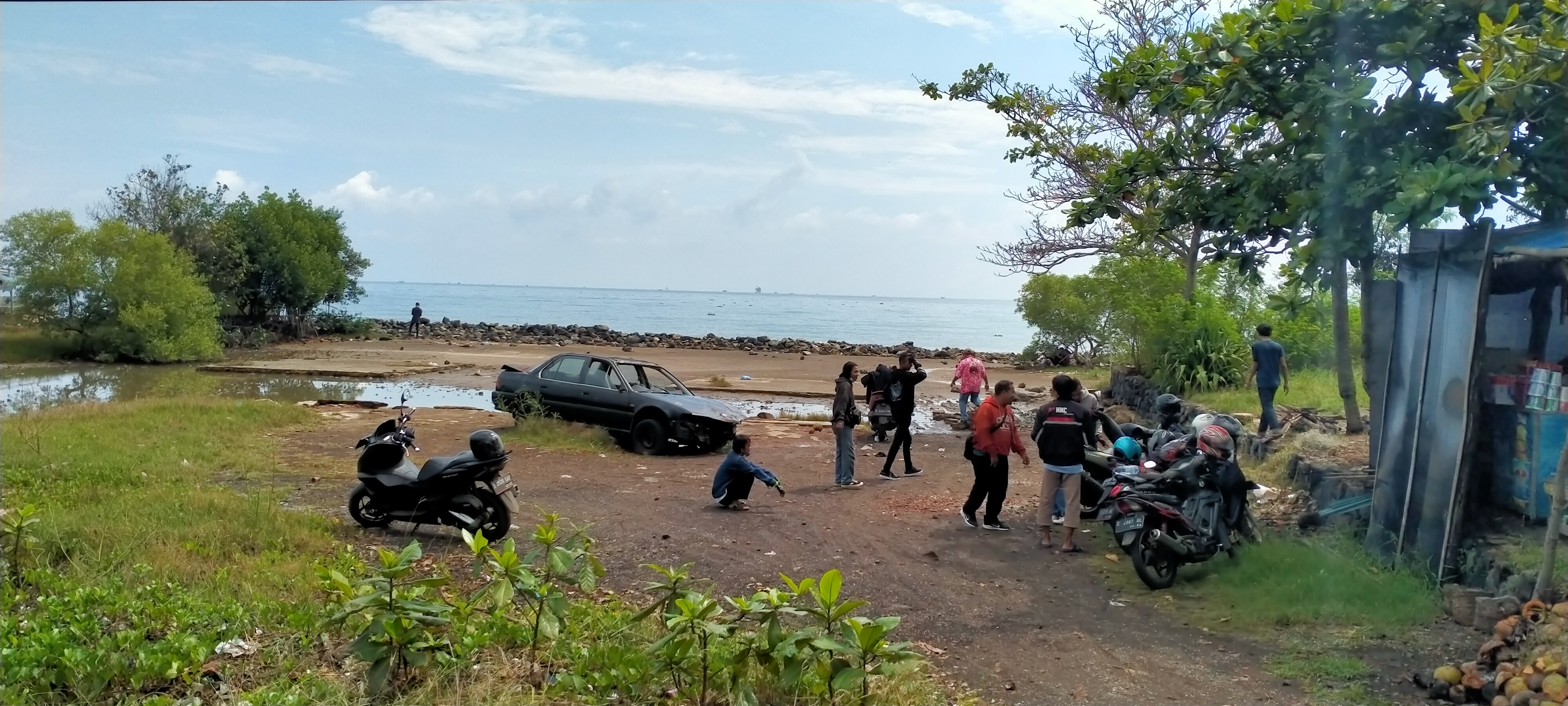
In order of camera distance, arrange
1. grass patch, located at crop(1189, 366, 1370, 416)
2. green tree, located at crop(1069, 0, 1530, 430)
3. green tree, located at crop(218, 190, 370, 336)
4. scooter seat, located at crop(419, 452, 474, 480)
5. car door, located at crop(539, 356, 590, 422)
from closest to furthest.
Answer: green tree, located at crop(1069, 0, 1530, 430) < scooter seat, located at crop(419, 452, 474, 480) < grass patch, located at crop(1189, 366, 1370, 416) < car door, located at crop(539, 356, 590, 422) < green tree, located at crop(218, 190, 370, 336)

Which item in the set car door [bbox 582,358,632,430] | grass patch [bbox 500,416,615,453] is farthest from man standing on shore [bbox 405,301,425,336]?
car door [bbox 582,358,632,430]

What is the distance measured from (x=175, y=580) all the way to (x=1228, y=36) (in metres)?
8.40

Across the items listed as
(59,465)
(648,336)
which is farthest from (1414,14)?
(648,336)

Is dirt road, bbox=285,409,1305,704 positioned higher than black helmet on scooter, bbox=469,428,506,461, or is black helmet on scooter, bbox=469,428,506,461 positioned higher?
black helmet on scooter, bbox=469,428,506,461

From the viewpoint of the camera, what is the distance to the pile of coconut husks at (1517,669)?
497 centimetres

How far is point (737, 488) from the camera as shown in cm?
1095

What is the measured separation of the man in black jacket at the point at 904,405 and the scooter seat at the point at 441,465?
18.9 ft

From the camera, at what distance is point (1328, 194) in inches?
316

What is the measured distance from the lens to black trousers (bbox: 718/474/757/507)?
35.8 feet

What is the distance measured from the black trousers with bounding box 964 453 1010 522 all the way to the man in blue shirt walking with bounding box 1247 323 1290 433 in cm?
485

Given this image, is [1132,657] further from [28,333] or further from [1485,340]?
[28,333]

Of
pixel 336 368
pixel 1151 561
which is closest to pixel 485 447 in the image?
pixel 1151 561

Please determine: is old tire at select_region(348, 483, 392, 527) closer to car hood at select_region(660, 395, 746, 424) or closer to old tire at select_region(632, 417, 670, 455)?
old tire at select_region(632, 417, 670, 455)

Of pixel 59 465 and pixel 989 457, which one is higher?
pixel 989 457
